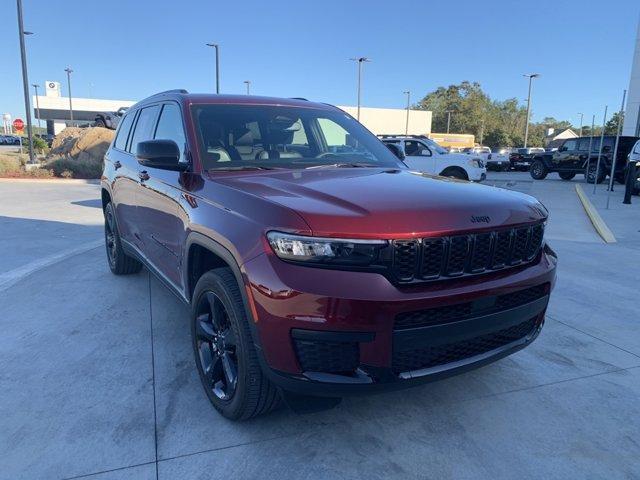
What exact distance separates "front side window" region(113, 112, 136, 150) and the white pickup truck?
11403 mm

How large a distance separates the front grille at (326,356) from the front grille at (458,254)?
1.29 ft

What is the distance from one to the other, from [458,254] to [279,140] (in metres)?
1.74

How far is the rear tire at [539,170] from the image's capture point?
920 inches

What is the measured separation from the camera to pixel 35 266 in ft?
19.2

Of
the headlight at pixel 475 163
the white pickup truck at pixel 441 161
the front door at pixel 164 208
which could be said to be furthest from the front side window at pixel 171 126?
the headlight at pixel 475 163

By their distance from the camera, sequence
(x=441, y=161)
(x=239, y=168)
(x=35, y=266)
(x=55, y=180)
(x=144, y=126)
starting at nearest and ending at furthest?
(x=239, y=168)
(x=144, y=126)
(x=35, y=266)
(x=441, y=161)
(x=55, y=180)

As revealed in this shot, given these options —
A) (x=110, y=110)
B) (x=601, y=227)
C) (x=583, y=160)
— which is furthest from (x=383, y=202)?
(x=110, y=110)

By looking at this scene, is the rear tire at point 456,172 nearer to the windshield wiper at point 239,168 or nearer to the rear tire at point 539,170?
the rear tire at point 539,170

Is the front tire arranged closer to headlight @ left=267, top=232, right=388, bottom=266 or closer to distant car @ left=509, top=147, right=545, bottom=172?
headlight @ left=267, top=232, right=388, bottom=266

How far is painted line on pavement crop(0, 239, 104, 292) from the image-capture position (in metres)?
5.28

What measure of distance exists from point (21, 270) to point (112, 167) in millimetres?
1725

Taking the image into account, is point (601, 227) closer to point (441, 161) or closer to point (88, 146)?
point (441, 161)

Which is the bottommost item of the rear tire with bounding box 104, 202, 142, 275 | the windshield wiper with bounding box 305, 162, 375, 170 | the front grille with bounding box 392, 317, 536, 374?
the rear tire with bounding box 104, 202, 142, 275

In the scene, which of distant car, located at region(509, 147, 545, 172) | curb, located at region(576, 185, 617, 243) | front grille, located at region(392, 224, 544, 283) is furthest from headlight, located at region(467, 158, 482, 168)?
distant car, located at region(509, 147, 545, 172)
